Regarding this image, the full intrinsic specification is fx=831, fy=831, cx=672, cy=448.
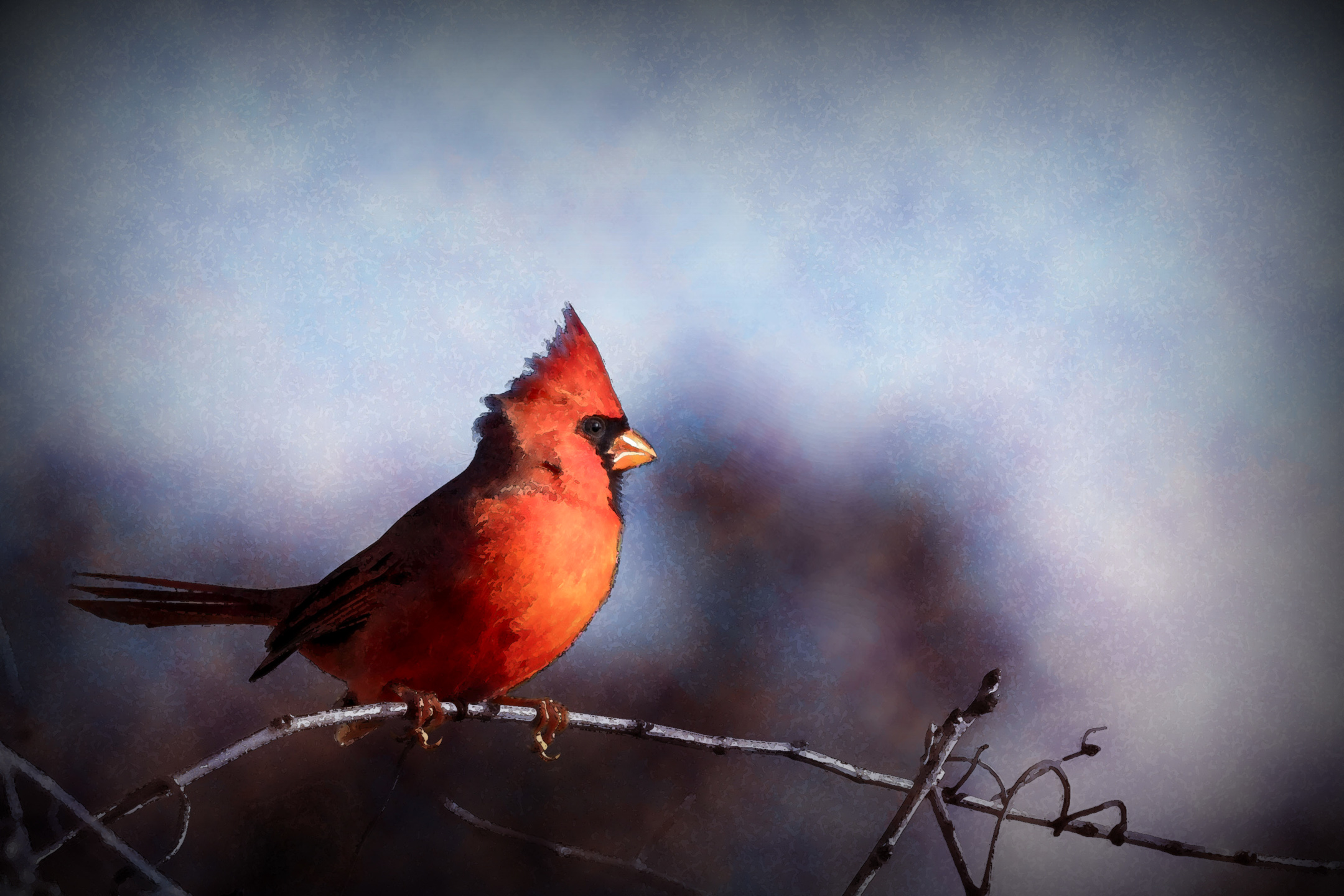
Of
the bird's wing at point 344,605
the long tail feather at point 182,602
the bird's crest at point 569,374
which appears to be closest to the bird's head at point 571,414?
the bird's crest at point 569,374

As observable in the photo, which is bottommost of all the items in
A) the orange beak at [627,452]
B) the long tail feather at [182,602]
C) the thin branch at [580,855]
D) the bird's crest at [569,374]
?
the thin branch at [580,855]

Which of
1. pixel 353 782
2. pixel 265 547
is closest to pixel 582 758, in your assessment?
pixel 353 782

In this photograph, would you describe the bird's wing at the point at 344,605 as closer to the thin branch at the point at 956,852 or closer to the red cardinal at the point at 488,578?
the red cardinal at the point at 488,578

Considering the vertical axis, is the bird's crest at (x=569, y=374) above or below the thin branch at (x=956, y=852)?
above

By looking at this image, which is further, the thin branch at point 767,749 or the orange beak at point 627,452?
the orange beak at point 627,452

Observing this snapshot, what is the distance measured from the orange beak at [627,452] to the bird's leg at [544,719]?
0.94ft

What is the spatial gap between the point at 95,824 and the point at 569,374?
2.03ft

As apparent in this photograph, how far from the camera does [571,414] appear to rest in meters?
0.98

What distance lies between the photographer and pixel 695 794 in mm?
1453

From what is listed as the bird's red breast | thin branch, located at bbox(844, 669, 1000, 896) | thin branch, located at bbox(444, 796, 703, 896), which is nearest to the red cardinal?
the bird's red breast

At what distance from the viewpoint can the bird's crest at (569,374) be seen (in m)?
0.98

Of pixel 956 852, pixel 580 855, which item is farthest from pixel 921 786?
pixel 580 855

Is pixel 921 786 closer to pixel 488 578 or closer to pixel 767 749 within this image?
pixel 767 749

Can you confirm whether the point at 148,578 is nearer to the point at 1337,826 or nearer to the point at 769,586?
the point at 769,586
